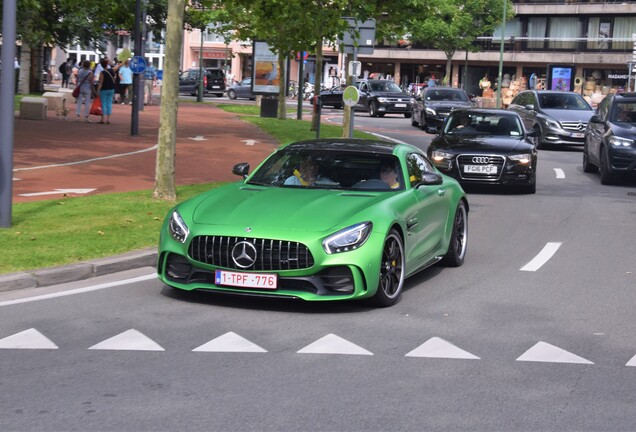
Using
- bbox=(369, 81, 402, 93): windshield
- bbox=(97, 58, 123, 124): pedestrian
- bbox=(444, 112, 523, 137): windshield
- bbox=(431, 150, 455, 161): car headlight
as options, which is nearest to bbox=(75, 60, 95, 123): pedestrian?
bbox=(97, 58, 123, 124): pedestrian

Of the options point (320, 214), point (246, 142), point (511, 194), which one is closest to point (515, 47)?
point (246, 142)

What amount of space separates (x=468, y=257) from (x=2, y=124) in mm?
5121

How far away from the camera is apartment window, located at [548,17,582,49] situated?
3561 inches

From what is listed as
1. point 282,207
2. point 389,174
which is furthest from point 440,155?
point 282,207

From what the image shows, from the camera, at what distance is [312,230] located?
8.77m

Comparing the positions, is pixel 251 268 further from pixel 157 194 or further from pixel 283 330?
pixel 157 194

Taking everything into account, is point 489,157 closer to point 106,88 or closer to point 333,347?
point 333,347

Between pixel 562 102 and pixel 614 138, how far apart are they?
12.2 m

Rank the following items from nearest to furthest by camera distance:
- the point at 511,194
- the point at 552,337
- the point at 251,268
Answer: the point at 552,337, the point at 251,268, the point at 511,194

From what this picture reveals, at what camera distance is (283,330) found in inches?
322

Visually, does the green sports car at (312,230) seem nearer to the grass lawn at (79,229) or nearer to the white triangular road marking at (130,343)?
the white triangular road marking at (130,343)

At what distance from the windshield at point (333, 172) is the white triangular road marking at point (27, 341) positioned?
3.06 m

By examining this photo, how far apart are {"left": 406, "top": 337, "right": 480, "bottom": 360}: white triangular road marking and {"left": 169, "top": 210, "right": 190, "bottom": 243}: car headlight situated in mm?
Answer: 2272

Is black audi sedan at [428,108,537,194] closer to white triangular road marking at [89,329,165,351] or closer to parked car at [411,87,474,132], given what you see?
white triangular road marking at [89,329,165,351]
